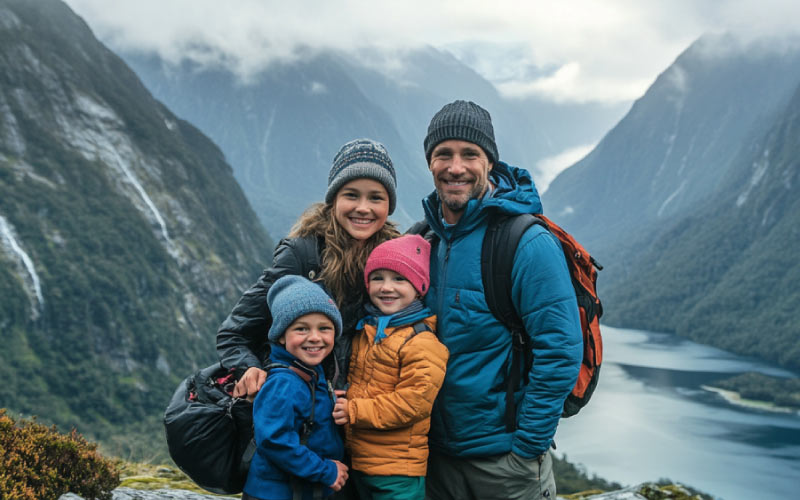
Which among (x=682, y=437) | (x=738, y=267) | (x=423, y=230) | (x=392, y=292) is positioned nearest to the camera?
(x=392, y=292)

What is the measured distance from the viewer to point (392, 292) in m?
3.09

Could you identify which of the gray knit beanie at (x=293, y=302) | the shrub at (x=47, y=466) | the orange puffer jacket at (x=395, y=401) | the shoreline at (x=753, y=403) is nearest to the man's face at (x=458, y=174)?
the orange puffer jacket at (x=395, y=401)

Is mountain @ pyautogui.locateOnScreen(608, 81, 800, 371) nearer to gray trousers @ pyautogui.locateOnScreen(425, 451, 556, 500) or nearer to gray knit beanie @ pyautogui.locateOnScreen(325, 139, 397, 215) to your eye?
gray trousers @ pyautogui.locateOnScreen(425, 451, 556, 500)

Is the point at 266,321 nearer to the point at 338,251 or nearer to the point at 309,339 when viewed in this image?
the point at 309,339

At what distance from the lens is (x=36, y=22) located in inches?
3622

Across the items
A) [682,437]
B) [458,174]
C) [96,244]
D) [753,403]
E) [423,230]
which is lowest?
[682,437]

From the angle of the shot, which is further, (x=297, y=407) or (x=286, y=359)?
(x=286, y=359)

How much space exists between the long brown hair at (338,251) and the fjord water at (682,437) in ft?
156

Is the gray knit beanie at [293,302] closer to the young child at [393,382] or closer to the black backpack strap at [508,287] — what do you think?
the young child at [393,382]

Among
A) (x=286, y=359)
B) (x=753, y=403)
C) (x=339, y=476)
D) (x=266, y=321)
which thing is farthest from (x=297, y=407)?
(x=753, y=403)

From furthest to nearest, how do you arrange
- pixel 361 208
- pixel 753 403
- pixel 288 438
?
pixel 753 403 → pixel 361 208 → pixel 288 438

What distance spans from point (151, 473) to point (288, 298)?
4256 millimetres

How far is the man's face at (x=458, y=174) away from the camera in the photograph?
321 centimetres

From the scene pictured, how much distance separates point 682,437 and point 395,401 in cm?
6062
